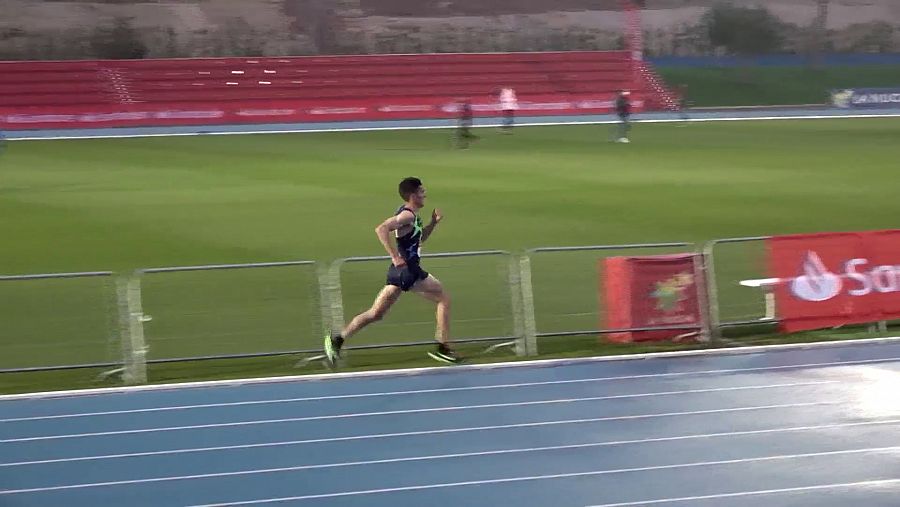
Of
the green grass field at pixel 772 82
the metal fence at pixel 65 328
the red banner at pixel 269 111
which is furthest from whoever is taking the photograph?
the green grass field at pixel 772 82

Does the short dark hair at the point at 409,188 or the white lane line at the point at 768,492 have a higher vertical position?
the short dark hair at the point at 409,188

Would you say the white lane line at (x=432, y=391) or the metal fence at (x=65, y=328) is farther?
Result: the metal fence at (x=65, y=328)

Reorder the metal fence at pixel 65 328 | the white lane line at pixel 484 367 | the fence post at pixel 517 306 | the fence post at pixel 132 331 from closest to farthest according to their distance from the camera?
the white lane line at pixel 484 367 < the fence post at pixel 132 331 < the metal fence at pixel 65 328 < the fence post at pixel 517 306

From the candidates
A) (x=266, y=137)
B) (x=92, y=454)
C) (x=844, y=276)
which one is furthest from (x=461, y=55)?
(x=92, y=454)

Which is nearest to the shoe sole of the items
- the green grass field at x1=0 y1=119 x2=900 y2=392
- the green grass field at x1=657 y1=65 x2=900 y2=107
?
the green grass field at x1=0 y1=119 x2=900 y2=392

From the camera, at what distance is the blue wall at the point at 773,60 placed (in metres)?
64.8

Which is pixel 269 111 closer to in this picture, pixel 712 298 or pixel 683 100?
pixel 683 100

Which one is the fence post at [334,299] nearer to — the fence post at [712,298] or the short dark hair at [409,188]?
the short dark hair at [409,188]

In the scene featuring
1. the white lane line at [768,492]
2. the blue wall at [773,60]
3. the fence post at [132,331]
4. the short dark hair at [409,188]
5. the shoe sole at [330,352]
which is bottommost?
the white lane line at [768,492]

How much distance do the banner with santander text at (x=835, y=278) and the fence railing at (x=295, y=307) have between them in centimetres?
20

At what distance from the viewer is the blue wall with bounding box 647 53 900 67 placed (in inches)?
2552

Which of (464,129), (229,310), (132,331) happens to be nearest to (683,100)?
(464,129)

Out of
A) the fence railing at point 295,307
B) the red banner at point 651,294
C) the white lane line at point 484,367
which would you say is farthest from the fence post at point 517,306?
the red banner at point 651,294

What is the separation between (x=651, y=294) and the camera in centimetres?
1399
